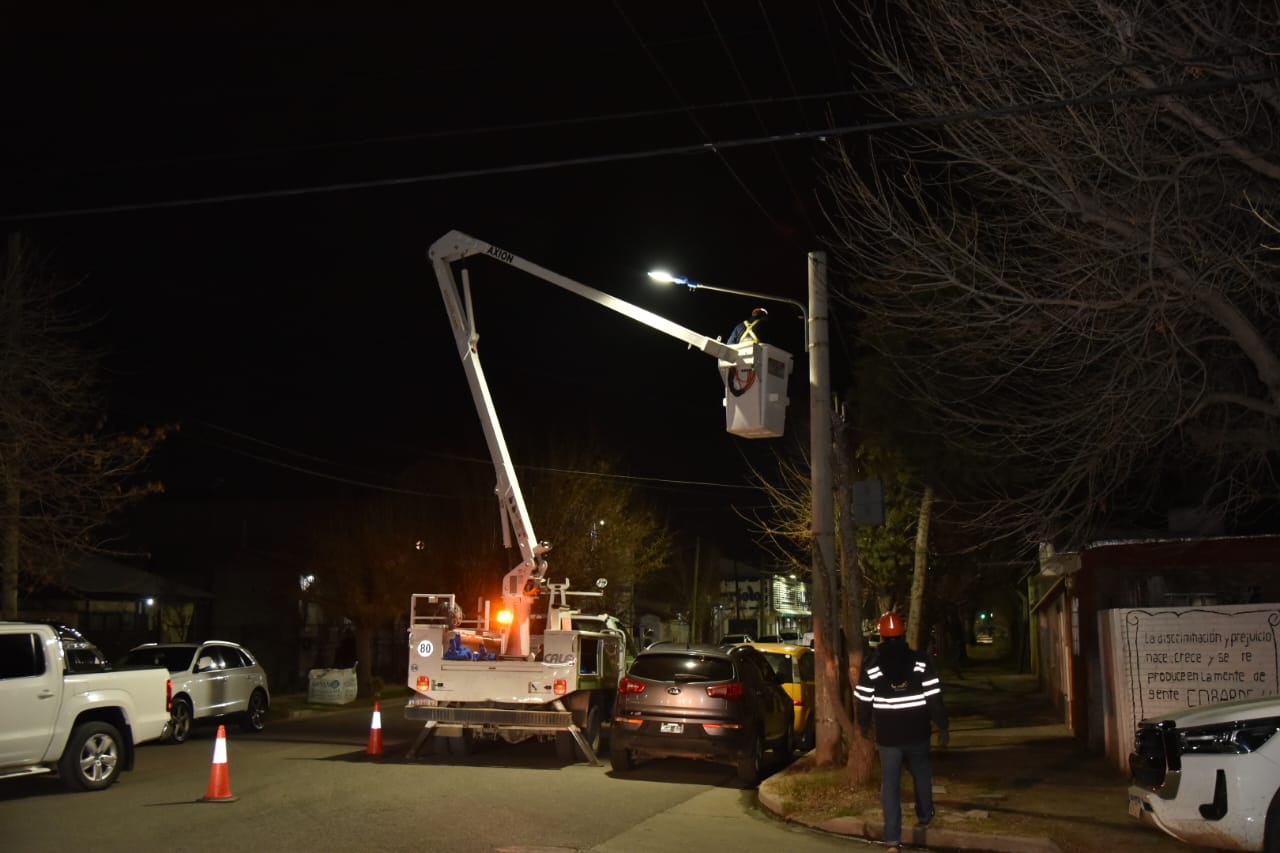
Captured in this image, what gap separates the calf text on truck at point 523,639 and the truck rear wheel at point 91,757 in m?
3.68

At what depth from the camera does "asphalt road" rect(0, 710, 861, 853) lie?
952 centimetres

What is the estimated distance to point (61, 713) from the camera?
12.1 m

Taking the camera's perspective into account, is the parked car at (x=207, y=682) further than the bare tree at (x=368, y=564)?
No

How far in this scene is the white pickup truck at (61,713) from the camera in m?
11.6

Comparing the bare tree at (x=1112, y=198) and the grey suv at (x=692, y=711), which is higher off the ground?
the bare tree at (x=1112, y=198)

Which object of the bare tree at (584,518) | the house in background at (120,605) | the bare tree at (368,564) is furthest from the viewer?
the bare tree at (584,518)

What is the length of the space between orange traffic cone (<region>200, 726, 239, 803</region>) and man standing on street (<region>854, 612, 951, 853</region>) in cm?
640

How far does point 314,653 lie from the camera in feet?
121

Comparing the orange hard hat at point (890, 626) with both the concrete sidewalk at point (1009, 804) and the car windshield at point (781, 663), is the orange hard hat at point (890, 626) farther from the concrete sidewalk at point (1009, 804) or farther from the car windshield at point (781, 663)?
the car windshield at point (781, 663)

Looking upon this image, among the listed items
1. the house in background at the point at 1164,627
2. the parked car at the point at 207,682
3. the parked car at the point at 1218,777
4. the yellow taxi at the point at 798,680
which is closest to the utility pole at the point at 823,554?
the house in background at the point at 1164,627

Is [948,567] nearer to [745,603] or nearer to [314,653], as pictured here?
[314,653]

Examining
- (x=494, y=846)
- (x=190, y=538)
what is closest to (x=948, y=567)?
(x=494, y=846)

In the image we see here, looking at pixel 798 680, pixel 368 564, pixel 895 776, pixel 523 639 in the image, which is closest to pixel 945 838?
pixel 895 776

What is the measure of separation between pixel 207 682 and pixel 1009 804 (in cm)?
1351
